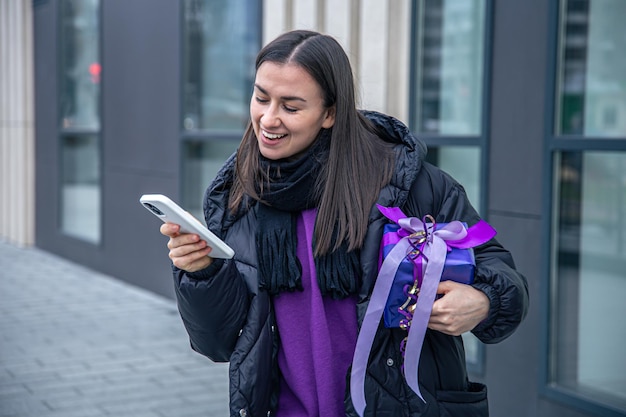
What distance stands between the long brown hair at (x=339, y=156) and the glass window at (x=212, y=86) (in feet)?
18.4

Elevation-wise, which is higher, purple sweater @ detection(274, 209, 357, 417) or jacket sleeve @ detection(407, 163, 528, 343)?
jacket sleeve @ detection(407, 163, 528, 343)

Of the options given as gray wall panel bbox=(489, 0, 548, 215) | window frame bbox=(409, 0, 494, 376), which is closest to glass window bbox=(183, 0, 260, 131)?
window frame bbox=(409, 0, 494, 376)

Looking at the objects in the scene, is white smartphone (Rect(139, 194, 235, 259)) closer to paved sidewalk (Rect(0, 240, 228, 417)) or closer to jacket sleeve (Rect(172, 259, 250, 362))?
jacket sleeve (Rect(172, 259, 250, 362))

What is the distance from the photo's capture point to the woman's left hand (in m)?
2.22

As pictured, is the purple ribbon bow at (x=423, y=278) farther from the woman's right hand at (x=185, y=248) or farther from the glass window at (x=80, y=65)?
the glass window at (x=80, y=65)

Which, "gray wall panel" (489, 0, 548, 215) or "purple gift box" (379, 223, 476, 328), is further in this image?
"gray wall panel" (489, 0, 548, 215)

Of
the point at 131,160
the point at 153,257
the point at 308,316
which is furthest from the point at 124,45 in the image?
the point at 308,316

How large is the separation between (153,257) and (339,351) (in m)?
6.85

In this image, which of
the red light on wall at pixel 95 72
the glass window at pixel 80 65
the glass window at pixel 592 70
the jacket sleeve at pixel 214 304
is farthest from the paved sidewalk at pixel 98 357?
the jacket sleeve at pixel 214 304

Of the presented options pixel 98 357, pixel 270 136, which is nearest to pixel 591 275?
pixel 270 136

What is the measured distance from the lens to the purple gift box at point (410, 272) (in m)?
2.27

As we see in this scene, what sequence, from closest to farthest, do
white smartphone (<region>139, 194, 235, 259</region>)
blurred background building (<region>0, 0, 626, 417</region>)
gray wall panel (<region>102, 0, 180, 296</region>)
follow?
white smartphone (<region>139, 194, 235, 259</region>) → blurred background building (<region>0, 0, 626, 417</region>) → gray wall panel (<region>102, 0, 180, 296</region>)

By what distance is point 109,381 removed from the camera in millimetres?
5988

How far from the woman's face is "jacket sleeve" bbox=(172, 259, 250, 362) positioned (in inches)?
13.3
